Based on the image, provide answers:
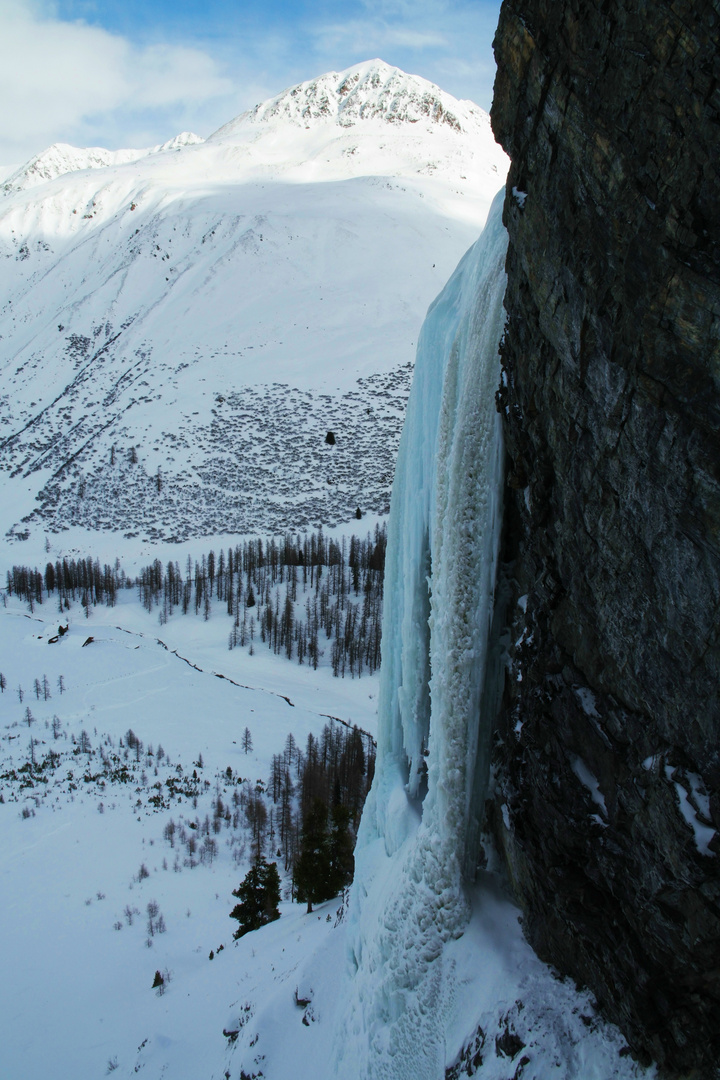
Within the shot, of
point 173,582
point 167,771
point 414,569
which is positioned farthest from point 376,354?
point 414,569

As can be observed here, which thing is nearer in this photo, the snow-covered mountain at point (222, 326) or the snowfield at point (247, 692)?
the snowfield at point (247, 692)

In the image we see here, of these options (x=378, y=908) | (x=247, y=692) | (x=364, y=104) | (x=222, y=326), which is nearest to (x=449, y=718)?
(x=378, y=908)

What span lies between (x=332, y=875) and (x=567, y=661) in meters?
13.6

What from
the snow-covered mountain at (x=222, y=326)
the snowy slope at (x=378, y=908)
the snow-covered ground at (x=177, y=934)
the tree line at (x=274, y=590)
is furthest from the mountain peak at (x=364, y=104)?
the snowy slope at (x=378, y=908)

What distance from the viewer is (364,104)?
18362 cm

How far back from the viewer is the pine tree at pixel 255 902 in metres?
16.1

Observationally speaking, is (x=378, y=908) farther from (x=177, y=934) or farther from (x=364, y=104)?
(x=364, y=104)

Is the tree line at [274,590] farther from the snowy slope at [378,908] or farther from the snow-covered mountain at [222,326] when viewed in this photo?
the snowy slope at [378,908]

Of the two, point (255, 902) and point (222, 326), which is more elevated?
point (222, 326)

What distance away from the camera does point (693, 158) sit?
131 inches

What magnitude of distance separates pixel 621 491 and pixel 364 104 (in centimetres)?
21437

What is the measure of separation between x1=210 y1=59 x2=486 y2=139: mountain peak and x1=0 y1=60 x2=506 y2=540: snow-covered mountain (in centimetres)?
1907

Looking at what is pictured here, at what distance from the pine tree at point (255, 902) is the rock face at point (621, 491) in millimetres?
12624

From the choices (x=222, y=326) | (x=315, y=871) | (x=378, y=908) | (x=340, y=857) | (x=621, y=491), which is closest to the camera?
(x=621, y=491)
